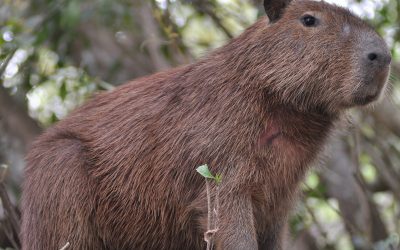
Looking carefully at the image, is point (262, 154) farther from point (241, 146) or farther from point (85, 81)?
point (85, 81)

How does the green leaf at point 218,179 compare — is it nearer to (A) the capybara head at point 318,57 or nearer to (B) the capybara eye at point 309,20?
(A) the capybara head at point 318,57

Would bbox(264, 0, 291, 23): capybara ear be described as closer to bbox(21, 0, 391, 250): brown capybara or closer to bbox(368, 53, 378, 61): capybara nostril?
bbox(21, 0, 391, 250): brown capybara

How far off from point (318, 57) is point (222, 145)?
754mm

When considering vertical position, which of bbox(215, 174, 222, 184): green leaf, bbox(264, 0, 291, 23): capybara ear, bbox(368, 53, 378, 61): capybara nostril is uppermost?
bbox(264, 0, 291, 23): capybara ear

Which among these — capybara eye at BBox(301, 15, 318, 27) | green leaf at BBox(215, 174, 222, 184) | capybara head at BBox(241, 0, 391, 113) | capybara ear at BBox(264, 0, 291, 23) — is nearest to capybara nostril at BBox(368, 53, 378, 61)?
capybara head at BBox(241, 0, 391, 113)

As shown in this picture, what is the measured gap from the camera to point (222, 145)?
17.4 feet

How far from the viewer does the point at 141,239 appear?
5.55 m

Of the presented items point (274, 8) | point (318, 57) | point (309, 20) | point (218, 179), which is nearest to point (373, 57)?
point (318, 57)

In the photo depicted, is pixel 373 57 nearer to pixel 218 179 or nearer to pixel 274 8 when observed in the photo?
pixel 274 8

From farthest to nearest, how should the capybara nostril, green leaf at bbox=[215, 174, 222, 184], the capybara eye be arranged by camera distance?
the capybara eye < the capybara nostril < green leaf at bbox=[215, 174, 222, 184]

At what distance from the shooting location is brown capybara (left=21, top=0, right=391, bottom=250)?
17.3 ft

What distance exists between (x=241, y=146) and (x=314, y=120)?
1.69 feet

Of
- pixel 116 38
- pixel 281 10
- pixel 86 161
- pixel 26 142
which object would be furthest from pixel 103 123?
pixel 116 38

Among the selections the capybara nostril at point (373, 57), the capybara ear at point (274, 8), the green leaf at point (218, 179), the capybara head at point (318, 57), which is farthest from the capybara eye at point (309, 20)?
the green leaf at point (218, 179)
